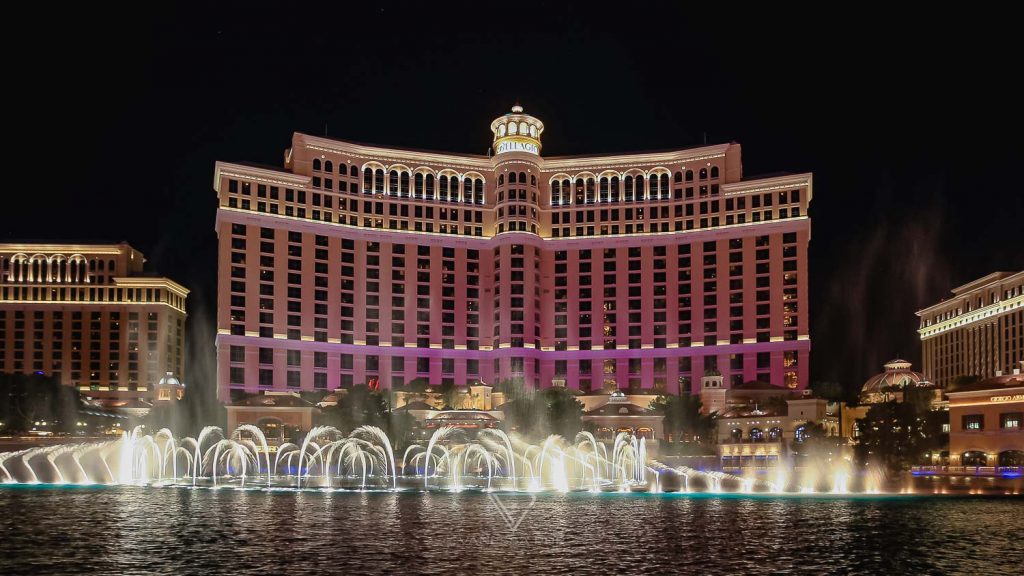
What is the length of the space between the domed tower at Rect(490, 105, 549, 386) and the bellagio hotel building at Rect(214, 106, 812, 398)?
0.94ft

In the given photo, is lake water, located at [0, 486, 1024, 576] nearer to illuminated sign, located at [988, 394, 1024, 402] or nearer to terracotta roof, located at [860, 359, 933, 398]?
illuminated sign, located at [988, 394, 1024, 402]

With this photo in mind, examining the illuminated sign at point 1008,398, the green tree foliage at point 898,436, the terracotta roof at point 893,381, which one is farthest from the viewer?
the terracotta roof at point 893,381

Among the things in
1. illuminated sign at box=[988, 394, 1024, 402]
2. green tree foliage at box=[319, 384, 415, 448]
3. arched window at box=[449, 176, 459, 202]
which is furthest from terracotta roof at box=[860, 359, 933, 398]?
arched window at box=[449, 176, 459, 202]

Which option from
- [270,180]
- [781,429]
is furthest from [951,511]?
[270,180]

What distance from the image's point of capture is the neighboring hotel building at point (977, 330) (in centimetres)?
14900

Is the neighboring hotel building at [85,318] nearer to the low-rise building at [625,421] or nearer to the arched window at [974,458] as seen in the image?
the low-rise building at [625,421]

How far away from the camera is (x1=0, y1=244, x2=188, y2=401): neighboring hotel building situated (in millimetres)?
184375

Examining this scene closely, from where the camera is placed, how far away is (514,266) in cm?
15062

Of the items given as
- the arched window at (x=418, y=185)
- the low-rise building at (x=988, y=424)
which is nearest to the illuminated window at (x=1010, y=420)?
the low-rise building at (x=988, y=424)

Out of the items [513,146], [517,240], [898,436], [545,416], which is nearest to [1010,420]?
[898,436]

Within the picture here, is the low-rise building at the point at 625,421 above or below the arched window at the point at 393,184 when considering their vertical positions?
below

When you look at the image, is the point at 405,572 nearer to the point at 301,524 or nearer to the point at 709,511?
the point at 301,524

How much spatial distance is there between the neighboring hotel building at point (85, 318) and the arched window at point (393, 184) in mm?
61655

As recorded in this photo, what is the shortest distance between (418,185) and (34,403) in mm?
61520
